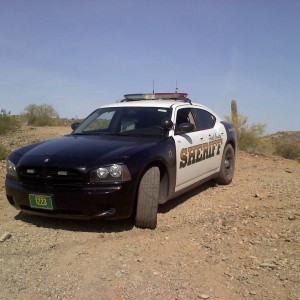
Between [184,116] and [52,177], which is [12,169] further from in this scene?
[184,116]

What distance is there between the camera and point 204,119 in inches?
270

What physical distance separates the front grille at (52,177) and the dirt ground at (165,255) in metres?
0.60

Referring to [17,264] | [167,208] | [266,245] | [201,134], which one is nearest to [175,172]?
[167,208]

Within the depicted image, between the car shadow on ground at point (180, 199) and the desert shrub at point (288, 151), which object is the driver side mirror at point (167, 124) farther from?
the desert shrub at point (288, 151)

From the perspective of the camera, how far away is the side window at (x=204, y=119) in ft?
21.8

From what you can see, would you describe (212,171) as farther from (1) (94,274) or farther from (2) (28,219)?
(1) (94,274)

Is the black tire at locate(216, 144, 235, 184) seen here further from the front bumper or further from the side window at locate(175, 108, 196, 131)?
the front bumper

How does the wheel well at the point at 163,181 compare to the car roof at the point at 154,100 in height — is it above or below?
below

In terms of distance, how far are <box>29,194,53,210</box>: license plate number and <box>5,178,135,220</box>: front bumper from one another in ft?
0.13

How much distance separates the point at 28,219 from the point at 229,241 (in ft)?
8.45

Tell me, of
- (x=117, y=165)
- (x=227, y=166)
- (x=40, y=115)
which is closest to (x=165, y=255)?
(x=117, y=165)

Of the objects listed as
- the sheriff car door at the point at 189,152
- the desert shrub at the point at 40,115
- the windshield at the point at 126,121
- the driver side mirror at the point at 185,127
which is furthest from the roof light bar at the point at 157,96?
the desert shrub at the point at 40,115

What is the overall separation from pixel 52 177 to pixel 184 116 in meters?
2.47

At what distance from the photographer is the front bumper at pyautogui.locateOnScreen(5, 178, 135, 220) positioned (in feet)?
14.7
